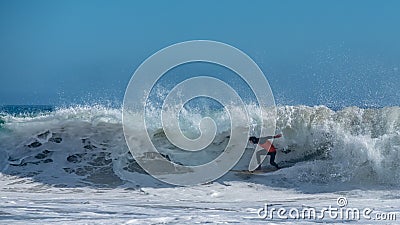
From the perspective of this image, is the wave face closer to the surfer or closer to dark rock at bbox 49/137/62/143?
dark rock at bbox 49/137/62/143

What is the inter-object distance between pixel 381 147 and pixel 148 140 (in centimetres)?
557

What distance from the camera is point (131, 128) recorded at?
14023 millimetres

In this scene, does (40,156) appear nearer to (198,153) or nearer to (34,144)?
(34,144)

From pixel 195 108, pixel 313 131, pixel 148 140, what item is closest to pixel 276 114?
pixel 313 131

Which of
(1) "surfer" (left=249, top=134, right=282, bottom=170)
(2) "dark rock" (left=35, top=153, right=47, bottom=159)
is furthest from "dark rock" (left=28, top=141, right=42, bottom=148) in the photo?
(1) "surfer" (left=249, top=134, right=282, bottom=170)

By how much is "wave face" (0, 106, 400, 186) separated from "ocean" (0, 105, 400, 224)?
0.02 m

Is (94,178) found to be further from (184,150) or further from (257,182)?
(257,182)

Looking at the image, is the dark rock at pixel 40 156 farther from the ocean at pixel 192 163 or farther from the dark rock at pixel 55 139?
the dark rock at pixel 55 139

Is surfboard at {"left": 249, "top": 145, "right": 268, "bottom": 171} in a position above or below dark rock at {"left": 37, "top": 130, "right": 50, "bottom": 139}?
below

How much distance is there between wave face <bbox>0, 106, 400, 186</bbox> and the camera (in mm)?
10609

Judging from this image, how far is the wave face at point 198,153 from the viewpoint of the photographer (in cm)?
1061

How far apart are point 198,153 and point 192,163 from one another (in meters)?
0.63

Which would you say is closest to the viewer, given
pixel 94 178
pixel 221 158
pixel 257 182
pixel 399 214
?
pixel 399 214

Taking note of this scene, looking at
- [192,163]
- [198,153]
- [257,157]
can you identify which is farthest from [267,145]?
[192,163]
